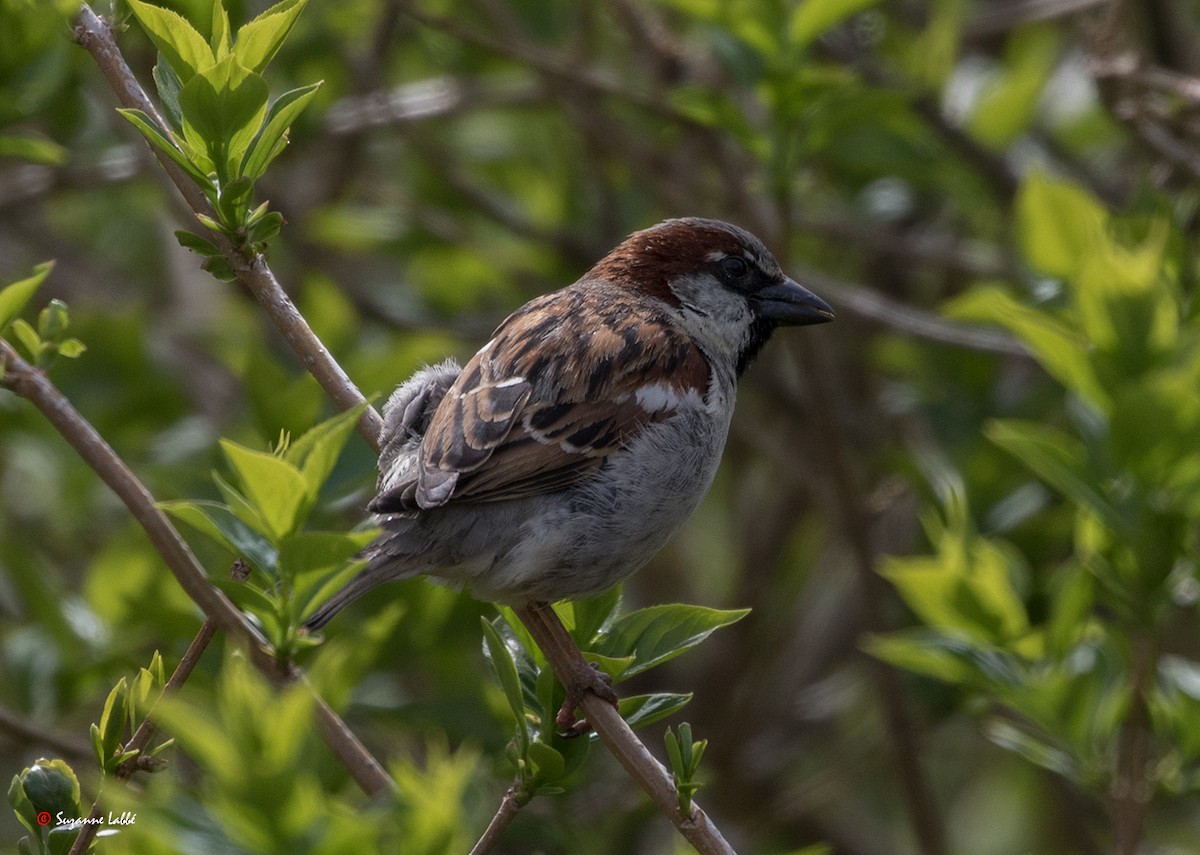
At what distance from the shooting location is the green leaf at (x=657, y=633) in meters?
2.07

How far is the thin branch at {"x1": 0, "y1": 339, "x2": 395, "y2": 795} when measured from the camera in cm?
175

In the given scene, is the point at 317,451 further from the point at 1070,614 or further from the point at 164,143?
the point at 1070,614

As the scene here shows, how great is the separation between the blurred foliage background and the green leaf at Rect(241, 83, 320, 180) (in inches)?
10.0

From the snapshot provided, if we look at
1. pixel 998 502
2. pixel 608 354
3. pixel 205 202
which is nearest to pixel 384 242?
pixel 608 354

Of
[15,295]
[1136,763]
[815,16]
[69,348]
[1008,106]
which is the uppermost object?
[15,295]

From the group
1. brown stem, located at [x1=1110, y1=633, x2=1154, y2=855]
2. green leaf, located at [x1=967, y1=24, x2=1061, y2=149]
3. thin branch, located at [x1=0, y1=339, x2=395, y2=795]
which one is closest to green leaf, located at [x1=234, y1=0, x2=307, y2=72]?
thin branch, located at [x1=0, y1=339, x2=395, y2=795]

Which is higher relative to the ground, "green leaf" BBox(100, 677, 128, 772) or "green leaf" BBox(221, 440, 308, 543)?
"green leaf" BBox(221, 440, 308, 543)

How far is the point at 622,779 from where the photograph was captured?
12.9 feet

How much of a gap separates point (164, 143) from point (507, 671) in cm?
83

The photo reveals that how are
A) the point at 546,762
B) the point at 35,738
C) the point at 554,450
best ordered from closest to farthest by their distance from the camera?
the point at 546,762 < the point at 35,738 < the point at 554,450

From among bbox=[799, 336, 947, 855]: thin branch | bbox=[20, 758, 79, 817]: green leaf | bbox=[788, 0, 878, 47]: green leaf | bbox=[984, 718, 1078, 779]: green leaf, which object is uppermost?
bbox=[788, 0, 878, 47]: green leaf

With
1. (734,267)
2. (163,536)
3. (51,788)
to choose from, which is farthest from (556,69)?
(51,788)

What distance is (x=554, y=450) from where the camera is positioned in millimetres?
2627

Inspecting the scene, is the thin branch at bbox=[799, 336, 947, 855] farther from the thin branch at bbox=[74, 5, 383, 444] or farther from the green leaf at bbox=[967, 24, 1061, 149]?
the thin branch at bbox=[74, 5, 383, 444]
